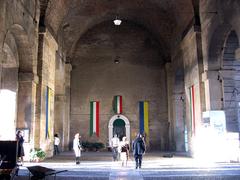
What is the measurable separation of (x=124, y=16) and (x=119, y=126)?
28.9 ft

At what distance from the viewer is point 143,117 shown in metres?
25.2

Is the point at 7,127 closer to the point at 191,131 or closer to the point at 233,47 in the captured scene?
the point at 191,131

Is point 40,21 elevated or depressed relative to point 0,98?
elevated

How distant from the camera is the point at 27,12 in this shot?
13875 millimetres

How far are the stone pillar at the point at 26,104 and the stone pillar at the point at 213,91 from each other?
828cm

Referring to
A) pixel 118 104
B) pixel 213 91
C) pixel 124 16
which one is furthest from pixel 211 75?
pixel 124 16

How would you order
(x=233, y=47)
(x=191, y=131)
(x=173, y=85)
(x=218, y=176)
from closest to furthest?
(x=218, y=176) < (x=233, y=47) < (x=191, y=131) < (x=173, y=85)

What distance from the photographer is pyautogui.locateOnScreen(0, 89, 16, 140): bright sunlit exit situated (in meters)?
14.1

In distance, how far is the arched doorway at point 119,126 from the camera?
2493 centimetres

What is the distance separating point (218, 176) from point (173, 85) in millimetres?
14402

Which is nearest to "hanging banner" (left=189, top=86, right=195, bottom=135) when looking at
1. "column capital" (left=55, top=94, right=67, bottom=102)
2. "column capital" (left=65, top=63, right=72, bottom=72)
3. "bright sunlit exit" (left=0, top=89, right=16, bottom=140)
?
"bright sunlit exit" (left=0, top=89, right=16, bottom=140)

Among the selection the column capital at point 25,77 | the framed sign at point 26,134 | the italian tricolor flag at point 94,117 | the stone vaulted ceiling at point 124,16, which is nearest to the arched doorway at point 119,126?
the italian tricolor flag at point 94,117

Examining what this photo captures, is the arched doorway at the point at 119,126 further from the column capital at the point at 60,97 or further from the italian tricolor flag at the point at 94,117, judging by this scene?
the column capital at the point at 60,97

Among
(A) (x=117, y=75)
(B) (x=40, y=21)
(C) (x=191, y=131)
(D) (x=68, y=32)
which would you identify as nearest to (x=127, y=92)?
(A) (x=117, y=75)
